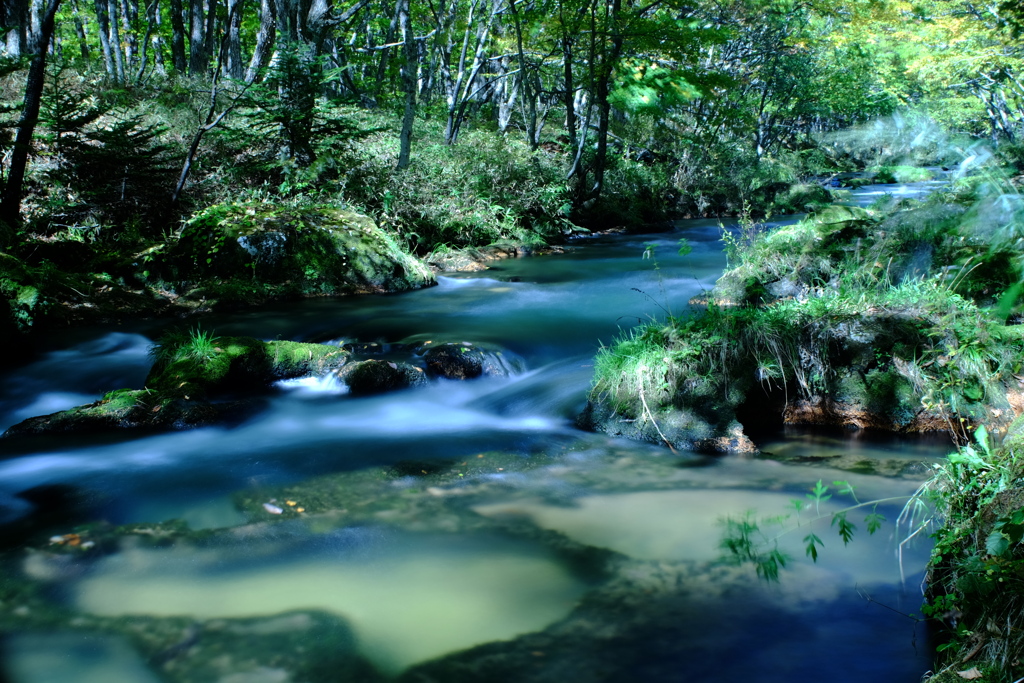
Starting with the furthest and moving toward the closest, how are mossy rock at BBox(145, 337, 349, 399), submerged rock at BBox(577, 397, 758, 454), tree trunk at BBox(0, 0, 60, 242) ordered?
tree trunk at BBox(0, 0, 60, 242), mossy rock at BBox(145, 337, 349, 399), submerged rock at BBox(577, 397, 758, 454)

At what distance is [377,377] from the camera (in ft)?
22.7

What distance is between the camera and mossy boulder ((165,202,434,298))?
10.6m

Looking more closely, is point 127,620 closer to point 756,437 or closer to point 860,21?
point 756,437

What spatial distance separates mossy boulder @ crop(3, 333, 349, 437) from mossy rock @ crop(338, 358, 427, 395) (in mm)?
282

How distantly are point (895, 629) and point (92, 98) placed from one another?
718 inches

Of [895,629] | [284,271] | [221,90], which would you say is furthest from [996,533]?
[221,90]

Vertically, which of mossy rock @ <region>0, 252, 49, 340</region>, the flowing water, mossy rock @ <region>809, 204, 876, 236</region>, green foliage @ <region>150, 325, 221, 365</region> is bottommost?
the flowing water

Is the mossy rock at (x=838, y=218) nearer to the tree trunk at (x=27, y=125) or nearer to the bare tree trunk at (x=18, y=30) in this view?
the tree trunk at (x=27, y=125)

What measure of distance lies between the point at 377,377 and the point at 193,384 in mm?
1686

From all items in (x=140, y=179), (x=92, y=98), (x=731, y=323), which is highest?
(x=92, y=98)

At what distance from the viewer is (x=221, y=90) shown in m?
16.5

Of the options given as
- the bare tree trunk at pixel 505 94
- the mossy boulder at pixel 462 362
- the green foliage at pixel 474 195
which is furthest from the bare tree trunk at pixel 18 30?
the mossy boulder at pixel 462 362

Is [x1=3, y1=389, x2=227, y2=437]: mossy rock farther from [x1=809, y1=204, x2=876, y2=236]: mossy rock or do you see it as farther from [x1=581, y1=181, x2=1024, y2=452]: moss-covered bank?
[x1=809, y1=204, x2=876, y2=236]: mossy rock

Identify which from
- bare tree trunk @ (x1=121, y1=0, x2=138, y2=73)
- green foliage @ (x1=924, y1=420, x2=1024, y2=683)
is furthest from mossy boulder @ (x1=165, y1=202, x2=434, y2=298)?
bare tree trunk @ (x1=121, y1=0, x2=138, y2=73)
